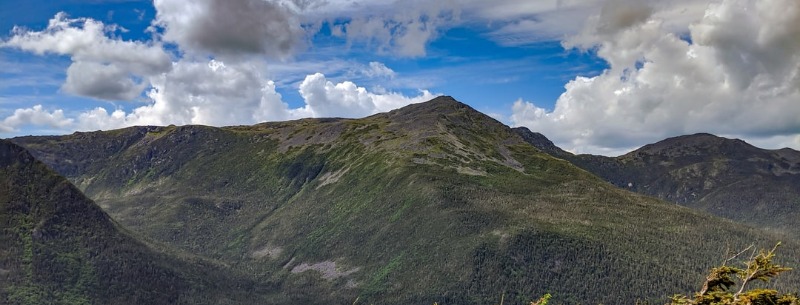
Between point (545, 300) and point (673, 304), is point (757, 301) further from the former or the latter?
point (545, 300)

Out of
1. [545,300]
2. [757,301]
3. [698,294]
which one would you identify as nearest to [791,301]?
[757,301]

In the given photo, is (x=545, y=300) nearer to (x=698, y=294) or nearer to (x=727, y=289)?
(x=698, y=294)

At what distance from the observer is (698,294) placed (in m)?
29.0

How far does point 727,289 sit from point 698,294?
3657 millimetres

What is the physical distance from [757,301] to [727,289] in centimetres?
467

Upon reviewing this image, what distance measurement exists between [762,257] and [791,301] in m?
2.96

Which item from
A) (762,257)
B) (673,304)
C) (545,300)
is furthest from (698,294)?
(545,300)

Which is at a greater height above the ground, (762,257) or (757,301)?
(762,257)

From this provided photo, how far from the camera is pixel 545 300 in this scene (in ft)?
87.2

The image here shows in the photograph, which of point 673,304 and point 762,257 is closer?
point 762,257

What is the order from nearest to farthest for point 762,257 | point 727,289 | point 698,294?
point 762,257 → point 698,294 → point 727,289

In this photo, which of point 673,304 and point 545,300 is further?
point 673,304

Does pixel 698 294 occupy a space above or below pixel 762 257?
below

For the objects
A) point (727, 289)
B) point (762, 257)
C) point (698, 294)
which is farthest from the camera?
point (727, 289)
